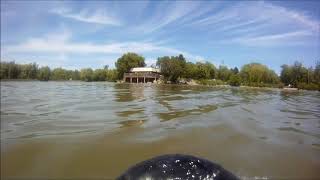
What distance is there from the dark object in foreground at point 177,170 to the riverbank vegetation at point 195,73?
2.03 metres

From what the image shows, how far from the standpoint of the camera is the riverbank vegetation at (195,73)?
4.34 metres

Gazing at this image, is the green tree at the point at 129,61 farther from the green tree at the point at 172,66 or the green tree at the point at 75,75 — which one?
the green tree at the point at 75,75

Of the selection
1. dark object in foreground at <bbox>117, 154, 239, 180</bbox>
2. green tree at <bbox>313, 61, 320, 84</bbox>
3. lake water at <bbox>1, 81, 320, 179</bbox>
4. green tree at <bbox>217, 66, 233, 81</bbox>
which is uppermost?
green tree at <bbox>217, 66, 233, 81</bbox>

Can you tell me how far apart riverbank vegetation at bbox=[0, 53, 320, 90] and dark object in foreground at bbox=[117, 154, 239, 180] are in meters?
2.03

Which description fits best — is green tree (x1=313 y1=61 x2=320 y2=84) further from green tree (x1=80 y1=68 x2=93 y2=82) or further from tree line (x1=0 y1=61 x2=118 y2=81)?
green tree (x1=80 y1=68 x2=93 y2=82)

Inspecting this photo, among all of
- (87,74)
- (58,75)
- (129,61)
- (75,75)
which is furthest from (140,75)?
(58,75)

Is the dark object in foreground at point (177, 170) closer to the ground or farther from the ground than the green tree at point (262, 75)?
closer to the ground

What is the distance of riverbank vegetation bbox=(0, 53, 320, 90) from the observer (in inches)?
171

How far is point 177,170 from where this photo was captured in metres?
1.76

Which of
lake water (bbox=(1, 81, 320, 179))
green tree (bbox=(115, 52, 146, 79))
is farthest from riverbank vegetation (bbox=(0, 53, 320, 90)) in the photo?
lake water (bbox=(1, 81, 320, 179))

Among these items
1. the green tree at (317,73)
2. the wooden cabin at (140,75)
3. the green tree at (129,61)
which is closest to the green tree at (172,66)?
the wooden cabin at (140,75)

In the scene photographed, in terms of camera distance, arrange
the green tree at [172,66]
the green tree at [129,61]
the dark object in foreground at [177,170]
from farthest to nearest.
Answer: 1. the green tree at [129,61]
2. the green tree at [172,66]
3. the dark object in foreground at [177,170]

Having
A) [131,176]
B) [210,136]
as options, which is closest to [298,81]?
[210,136]

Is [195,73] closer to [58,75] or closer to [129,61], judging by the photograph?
[129,61]
